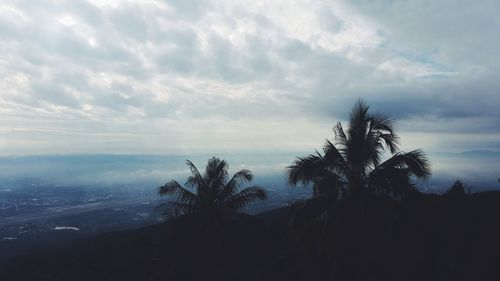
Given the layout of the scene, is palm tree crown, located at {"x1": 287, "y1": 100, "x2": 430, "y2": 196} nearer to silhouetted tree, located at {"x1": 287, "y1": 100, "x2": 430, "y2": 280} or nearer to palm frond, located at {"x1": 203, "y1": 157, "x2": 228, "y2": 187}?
silhouetted tree, located at {"x1": 287, "y1": 100, "x2": 430, "y2": 280}

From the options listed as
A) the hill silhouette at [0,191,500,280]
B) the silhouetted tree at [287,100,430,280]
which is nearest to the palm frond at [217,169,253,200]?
the hill silhouette at [0,191,500,280]

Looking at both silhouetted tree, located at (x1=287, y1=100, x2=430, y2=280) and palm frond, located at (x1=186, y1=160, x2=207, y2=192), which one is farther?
palm frond, located at (x1=186, y1=160, x2=207, y2=192)

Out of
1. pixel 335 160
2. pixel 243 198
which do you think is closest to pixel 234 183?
pixel 243 198

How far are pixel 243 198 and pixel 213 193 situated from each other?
68.4 inches

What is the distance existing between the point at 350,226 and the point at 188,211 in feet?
32.4

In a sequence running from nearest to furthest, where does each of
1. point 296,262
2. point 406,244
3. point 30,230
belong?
1. point 406,244
2. point 296,262
3. point 30,230

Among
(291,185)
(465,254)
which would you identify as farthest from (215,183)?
(465,254)

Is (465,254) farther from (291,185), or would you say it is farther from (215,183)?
(215,183)

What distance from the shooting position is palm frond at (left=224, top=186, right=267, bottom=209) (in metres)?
19.5

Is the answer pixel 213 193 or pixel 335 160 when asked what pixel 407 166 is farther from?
pixel 213 193

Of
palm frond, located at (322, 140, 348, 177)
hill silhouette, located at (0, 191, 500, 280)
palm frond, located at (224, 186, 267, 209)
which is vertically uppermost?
palm frond, located at (322, 140, 348, 177)

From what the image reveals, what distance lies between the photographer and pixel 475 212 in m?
26.1

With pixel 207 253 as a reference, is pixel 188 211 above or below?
above

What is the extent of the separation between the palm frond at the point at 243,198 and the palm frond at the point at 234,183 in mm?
326
